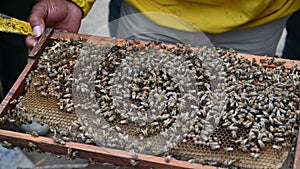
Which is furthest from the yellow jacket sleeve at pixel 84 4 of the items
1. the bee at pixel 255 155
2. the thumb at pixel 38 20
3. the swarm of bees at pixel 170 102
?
the bee at pixel 255 155

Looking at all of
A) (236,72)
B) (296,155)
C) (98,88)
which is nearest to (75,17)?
(98,88)

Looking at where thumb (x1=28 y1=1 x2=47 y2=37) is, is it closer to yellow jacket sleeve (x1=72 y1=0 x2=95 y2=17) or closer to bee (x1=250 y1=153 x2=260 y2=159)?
yellow jacket sleeve (x1=72 y1=0 x2=95 y2=17)

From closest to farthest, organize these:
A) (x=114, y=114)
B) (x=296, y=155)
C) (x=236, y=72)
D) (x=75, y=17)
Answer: (x=296, y=155), (x=114, y=114), (x=236, y=72), (x=75, y=17)

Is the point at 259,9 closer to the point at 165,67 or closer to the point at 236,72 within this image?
the point at 236,72

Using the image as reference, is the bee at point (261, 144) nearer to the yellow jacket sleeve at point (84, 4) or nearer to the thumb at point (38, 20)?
the thumb at point (38, 20)

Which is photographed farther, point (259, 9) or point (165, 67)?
point (259, 9)

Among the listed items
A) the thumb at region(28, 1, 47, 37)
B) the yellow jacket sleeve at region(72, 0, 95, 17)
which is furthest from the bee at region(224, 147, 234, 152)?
the yellow jacket sleeve at region(72, 0, 95, 17)

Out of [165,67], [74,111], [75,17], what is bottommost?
[74,111]

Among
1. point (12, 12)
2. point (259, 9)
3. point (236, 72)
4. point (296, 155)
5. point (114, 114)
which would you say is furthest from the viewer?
point (12, 12)
